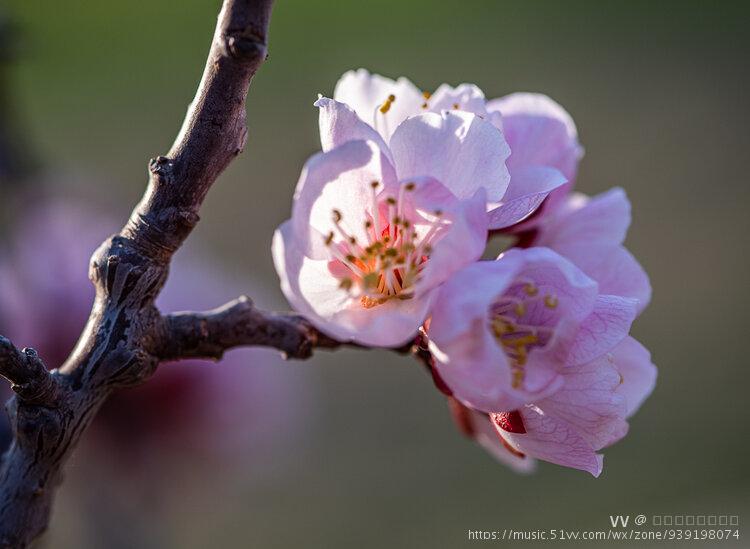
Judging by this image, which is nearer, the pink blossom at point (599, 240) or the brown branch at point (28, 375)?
the brown branch at point (28, 375)

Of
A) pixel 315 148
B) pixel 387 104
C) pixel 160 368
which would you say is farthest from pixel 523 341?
pixel 315 148

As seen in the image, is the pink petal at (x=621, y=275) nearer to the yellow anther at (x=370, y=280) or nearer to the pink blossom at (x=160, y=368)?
the yellow anther at (x=370, y=280)

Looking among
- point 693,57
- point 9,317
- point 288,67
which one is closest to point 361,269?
point 9,317

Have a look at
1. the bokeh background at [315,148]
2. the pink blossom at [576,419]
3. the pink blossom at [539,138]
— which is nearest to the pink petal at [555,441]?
the pink blossom at [576,419]

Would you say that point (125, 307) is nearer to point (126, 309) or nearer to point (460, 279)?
point (126, 309)

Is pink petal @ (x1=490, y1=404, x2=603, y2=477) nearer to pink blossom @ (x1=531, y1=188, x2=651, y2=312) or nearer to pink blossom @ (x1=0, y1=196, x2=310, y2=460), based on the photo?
pink blossom @ (x1=531, y1=188, x2=651, y2=312)

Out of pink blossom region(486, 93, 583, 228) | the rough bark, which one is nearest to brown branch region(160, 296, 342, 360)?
the rough bark

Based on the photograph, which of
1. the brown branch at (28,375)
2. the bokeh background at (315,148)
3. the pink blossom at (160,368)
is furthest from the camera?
the bokeh background at (315,148)
